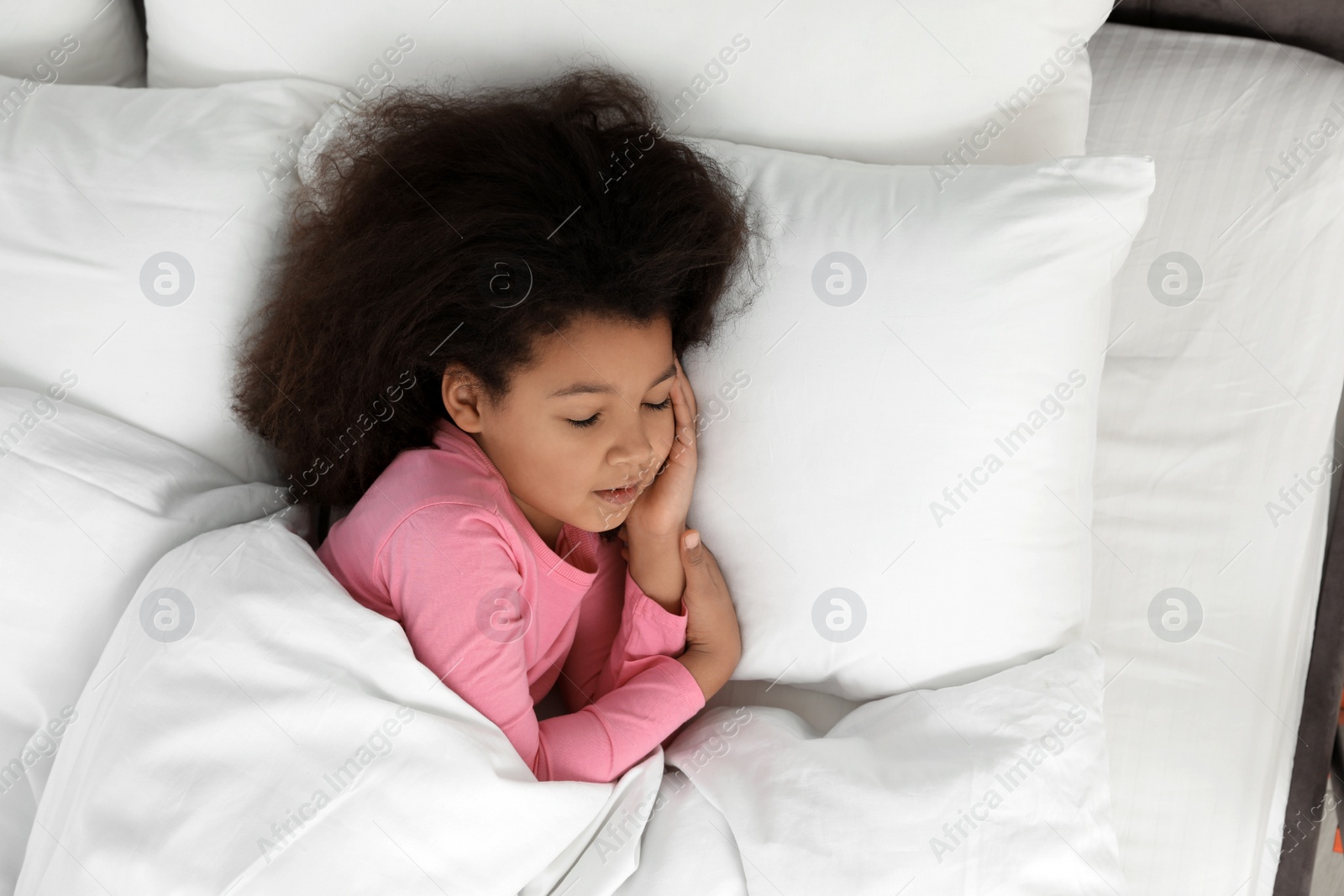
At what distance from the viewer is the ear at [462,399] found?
105cm

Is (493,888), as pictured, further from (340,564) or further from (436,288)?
(436,288)

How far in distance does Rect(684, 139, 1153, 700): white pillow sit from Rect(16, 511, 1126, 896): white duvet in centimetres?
9

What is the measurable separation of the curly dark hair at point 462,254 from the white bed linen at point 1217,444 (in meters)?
0.55

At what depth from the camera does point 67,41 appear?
1.31 m

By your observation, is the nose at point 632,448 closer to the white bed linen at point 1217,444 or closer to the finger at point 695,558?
the finger at point 695,558

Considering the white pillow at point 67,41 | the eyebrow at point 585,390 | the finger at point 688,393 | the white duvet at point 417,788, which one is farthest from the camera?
the white pillow at point 67,41

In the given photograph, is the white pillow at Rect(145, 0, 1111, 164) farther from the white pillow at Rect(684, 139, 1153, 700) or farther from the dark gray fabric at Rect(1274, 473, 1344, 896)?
the dark gray fabric at Rect(1274, 473, 1344, 896)

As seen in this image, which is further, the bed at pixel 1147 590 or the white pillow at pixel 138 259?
the white pillow at pixel 138 259

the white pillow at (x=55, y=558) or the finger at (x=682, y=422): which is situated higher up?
the finger at (x=682, y=422)

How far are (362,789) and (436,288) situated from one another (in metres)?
0.47

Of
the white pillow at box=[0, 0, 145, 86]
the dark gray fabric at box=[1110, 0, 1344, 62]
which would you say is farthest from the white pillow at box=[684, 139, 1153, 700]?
the white pillow at box=[0, 0, 145, 86]

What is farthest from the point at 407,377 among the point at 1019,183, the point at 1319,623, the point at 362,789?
the point at 1319,623

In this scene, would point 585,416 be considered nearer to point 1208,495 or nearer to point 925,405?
point 925,405

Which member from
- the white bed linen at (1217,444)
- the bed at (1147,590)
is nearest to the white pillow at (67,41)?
the bed at (1147,590)
